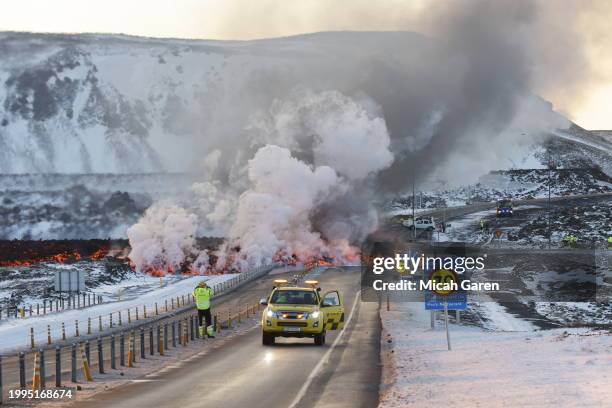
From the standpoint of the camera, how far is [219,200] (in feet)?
371

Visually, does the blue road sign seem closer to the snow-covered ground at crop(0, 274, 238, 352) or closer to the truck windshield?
the truck windshield

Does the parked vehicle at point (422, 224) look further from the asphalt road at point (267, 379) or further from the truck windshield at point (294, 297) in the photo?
the truck windshield at point (294, 297)

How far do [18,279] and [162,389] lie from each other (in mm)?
69635

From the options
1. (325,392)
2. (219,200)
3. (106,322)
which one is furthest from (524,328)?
(219,200)

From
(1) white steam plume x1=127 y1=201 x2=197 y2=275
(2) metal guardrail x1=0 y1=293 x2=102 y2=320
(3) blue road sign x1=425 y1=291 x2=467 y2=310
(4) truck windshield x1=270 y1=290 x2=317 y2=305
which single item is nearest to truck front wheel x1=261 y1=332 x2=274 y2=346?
(4) truck windshield x1=270 y1=290 x2=317 y2=305

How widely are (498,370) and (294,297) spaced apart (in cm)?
1318

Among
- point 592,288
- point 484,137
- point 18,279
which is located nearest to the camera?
point 592,288

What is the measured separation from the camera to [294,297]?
35562 mm

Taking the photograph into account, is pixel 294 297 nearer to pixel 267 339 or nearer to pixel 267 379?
pixel 267 339

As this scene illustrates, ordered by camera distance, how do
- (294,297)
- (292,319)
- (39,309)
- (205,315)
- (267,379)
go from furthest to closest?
(39,309) < (205,315) < (294,297) < (292,319) < (267,379)

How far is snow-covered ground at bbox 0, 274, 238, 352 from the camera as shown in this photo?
43.8 meters

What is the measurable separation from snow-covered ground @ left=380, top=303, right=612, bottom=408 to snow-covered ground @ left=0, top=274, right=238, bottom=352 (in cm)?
1626

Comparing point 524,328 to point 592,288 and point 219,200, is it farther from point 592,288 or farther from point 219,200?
point 219,200

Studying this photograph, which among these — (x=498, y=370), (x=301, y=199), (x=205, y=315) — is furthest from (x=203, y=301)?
(x=301, y=199)
